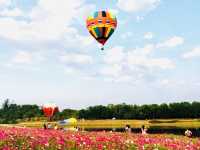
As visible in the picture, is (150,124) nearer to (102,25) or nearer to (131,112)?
(131,112)

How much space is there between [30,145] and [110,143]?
3615 mm

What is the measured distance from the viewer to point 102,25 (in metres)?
56.2

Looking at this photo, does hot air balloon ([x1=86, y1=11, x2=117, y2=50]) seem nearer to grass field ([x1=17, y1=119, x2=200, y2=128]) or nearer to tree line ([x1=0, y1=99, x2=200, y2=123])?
grass field ([x1=17, y1=119, x2=200, y2=128])

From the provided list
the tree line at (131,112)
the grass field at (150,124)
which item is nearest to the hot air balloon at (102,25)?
the grass field at (150,124)

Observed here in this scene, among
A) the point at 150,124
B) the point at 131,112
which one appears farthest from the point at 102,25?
the point at 131,112

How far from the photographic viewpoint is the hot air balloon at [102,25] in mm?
55688

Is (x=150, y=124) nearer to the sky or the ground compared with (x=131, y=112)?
nearer to the ground

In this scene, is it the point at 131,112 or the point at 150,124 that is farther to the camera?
the point at 131,112

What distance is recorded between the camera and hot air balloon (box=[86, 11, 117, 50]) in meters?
55.7

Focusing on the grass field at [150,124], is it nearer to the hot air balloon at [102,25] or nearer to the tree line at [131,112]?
the tree line at [131,112]

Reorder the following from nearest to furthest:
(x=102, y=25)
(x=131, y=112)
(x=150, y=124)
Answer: (x=102, y=25) → (x=150, y=124) → (x=131, y=112)

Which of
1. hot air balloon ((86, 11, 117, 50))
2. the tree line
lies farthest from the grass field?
hot air balloon ((86, 11, 117, 50))

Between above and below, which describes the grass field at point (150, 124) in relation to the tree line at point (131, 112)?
below

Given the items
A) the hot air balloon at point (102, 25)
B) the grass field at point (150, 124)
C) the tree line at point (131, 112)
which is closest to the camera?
the hot air balloon at point (102, 25)
